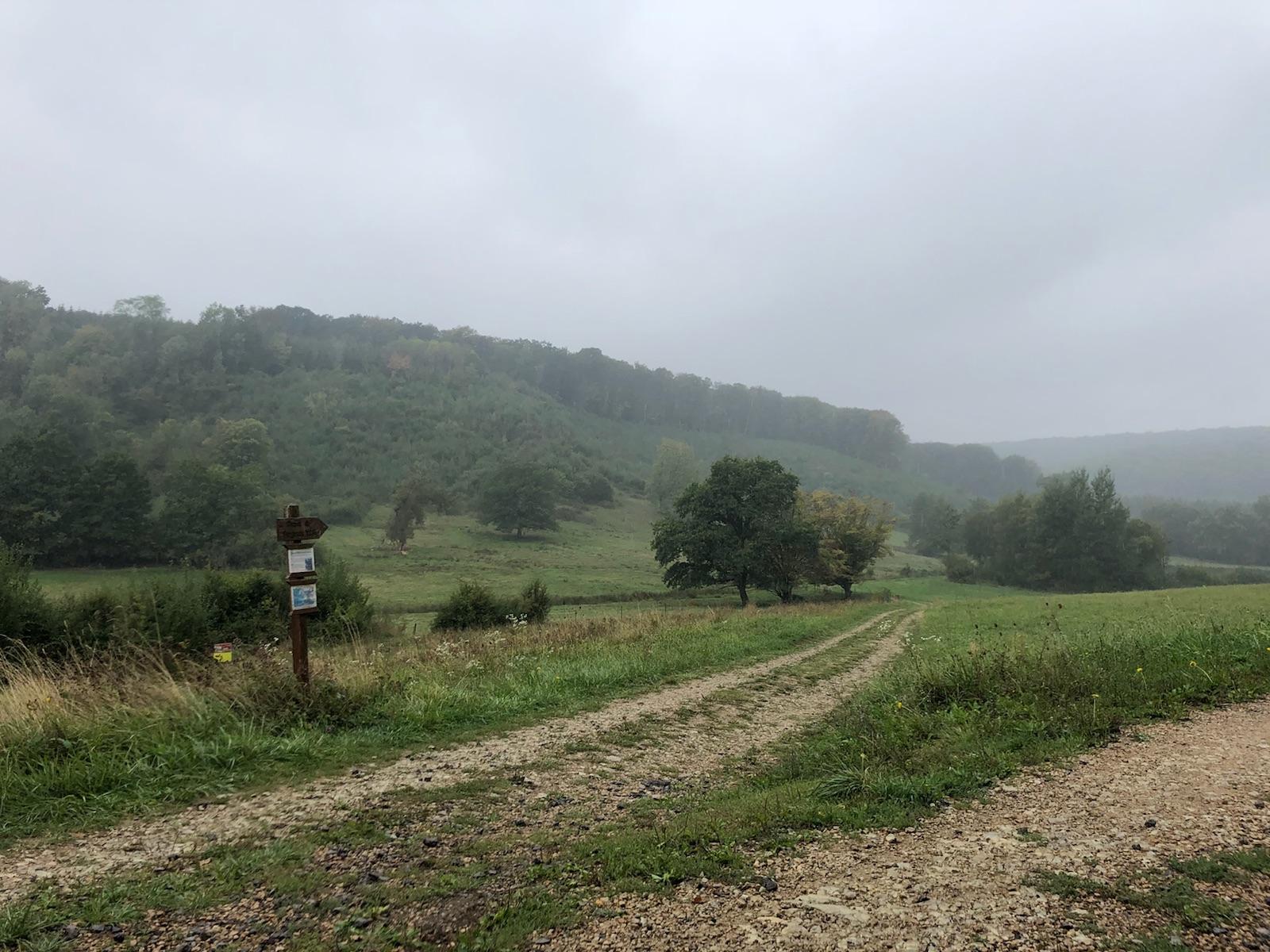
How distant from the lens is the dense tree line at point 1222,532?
107 metres

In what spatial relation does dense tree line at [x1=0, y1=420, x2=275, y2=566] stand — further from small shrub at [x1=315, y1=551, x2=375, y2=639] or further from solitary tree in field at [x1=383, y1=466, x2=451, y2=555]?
small shrub at [x1=315, y1=551, x2=375, y2=639]

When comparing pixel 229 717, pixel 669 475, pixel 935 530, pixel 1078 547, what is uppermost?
pixel 669 475

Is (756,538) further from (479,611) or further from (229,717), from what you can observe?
(229,717)

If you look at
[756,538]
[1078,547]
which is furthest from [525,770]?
[1078,547]

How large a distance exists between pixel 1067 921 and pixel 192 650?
76.6 ft

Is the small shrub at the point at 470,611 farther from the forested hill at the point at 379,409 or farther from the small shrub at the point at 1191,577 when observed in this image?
the small shrub at the point at 1191,577

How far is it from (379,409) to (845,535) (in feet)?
391

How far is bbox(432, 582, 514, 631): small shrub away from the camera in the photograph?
3006 cm

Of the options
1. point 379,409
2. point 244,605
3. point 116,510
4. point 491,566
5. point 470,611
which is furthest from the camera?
point 379,409

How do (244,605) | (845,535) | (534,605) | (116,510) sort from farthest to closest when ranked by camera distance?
(845,535) → (116,510) → (534,605) → (244,605)

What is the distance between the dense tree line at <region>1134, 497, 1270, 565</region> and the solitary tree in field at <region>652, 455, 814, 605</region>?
289ft

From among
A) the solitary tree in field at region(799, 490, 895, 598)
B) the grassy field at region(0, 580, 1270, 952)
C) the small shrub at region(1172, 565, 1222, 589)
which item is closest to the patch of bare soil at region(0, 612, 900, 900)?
the grassy field at region(0, 580, 1270, 952)

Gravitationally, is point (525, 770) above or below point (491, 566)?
above

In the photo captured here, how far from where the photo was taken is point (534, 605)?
31.9 m
